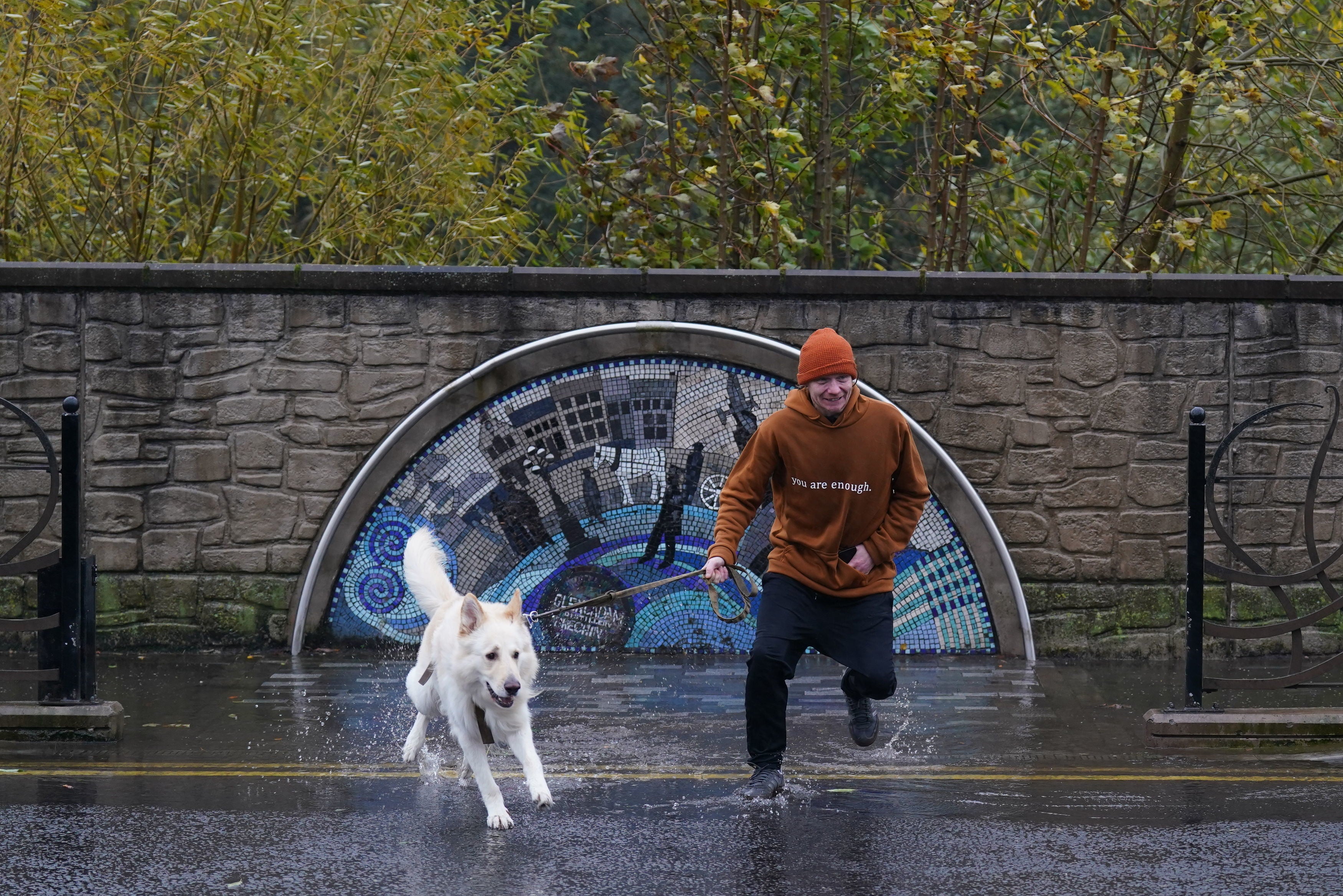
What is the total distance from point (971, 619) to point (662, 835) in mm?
4137

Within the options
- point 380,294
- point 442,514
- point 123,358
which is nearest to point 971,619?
point 442,514

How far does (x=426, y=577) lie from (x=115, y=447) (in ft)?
12.0

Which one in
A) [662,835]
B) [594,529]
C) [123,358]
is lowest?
[662,835]

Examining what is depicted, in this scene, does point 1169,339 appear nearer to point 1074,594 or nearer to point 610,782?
point 1074,594

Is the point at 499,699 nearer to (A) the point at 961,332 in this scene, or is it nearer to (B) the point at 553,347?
(B) the point at 553,347

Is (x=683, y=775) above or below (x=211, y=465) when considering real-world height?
below

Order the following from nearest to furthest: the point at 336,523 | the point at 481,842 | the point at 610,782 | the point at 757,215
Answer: the point at 481,842 < the point at 610,782 < the point at 336,523 < the point at 757,215

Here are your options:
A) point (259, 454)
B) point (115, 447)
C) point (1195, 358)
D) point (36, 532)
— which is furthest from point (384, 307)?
point (1195, 358)

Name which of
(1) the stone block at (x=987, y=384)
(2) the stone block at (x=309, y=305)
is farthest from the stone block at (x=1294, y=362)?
(2) the stone block at (x=309, y=305)

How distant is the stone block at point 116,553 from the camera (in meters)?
9.71

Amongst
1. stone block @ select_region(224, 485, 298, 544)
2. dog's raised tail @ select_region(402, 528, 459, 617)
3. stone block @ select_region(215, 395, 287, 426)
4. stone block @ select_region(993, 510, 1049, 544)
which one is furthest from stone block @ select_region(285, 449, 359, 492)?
stone block @ select_region(993, 510, 1049, 544)

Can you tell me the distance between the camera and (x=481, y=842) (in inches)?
232

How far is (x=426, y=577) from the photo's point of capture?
22.6 feet

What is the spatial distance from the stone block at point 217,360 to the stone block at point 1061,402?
4.59 metres
